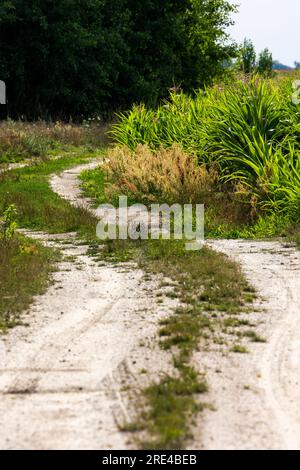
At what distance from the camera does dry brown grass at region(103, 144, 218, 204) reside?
15953mm

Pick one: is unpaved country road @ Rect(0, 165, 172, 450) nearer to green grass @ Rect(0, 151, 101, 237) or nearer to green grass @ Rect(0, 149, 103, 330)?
green grass @ Rect(0, 149, 103, 330)

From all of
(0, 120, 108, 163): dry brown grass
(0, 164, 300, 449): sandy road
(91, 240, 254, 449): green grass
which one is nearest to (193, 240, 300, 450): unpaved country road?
(0, 164, 300, 449): sandy road

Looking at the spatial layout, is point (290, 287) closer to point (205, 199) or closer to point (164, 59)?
point (205, 199)

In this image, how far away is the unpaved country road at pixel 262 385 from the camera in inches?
219

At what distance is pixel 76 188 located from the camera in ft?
63.3

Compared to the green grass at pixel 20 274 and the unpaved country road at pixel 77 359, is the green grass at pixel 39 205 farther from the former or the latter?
the unpaved country road at pixel 77 359

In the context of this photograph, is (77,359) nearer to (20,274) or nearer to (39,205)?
(20,274)

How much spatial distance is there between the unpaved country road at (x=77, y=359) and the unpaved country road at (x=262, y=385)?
0.52m

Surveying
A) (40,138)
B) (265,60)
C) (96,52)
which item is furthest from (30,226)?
(265,60)

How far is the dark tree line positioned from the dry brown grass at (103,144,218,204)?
2107 centimetres

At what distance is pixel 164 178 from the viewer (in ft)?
53.4

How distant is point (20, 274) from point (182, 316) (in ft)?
8.58

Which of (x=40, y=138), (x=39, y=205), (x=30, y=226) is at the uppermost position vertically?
(x=40, y=138)
